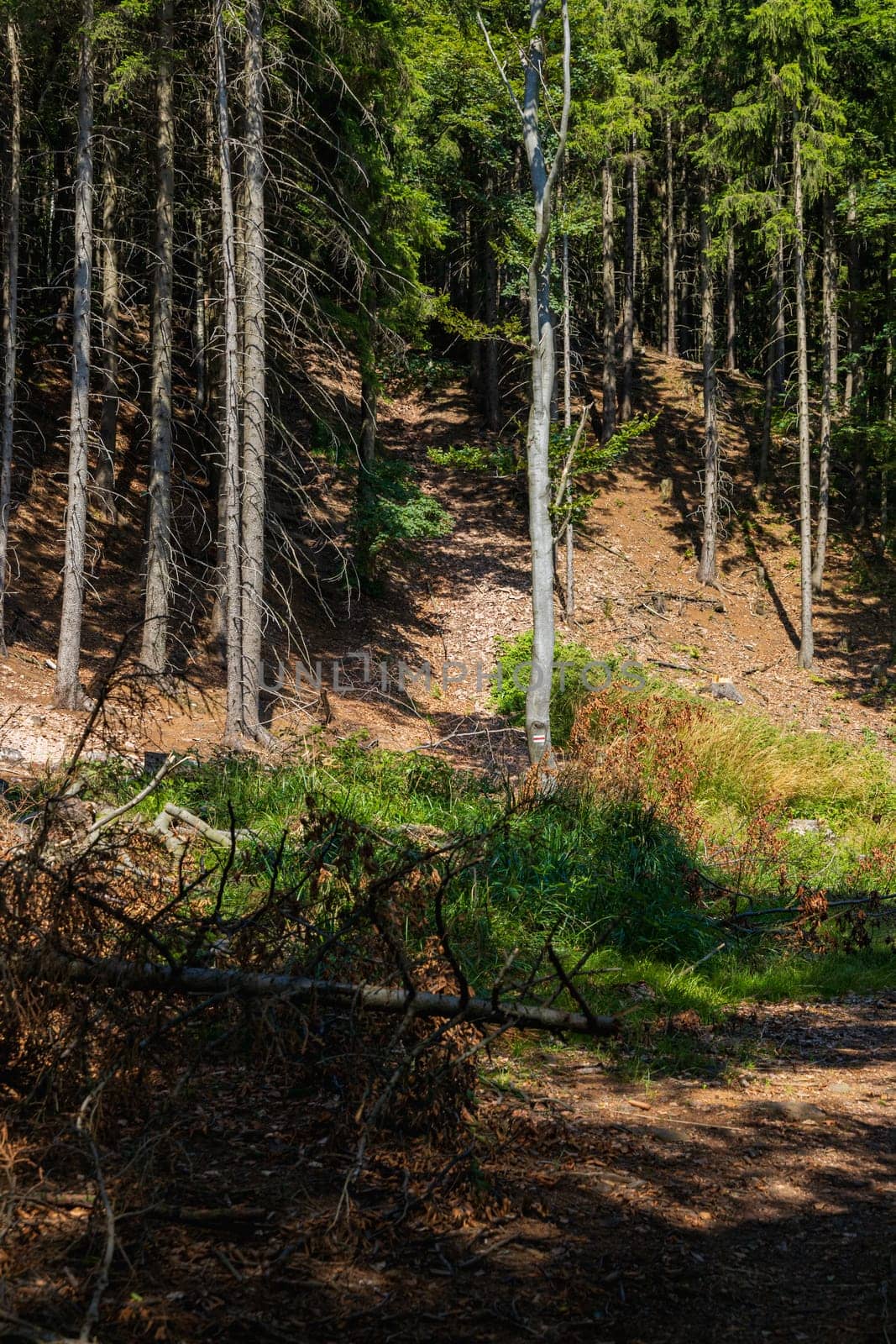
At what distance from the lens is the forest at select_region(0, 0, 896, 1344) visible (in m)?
3.31

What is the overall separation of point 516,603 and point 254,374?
10699 mm

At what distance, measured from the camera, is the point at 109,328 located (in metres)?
16.4

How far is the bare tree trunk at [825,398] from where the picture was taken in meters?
24.0

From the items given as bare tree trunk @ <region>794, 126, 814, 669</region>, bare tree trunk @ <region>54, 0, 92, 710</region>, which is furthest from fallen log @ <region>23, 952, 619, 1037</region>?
bare tree trunk @ <region>794, 126, 814, 669</region>

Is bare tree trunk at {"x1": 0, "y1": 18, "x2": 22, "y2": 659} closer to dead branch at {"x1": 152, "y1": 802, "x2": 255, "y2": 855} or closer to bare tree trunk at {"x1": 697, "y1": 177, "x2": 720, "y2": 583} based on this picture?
dead branch at {"x1": 152, "y1": 802, "x2": 255, "y2": 855}

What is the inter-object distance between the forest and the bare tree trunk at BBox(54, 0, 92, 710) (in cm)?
8

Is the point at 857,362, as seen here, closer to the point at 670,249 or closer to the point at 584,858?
the point at 670,249

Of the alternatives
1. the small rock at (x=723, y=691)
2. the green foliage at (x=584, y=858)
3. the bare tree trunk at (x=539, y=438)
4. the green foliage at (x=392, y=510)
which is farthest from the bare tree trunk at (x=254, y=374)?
the small rock at (x=723, y=691)

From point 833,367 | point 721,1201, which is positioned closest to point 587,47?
point 833,367

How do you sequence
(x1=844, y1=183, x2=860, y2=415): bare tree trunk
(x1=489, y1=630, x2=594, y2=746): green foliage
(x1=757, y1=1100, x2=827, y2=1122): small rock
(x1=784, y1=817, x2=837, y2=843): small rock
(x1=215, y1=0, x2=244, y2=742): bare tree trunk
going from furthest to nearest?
(x1=844, y1=183, x2=860, y2=415): bare tree trunk
(x1=489, y1=630, x2=594, y2=746): green foliage
(x1=215, y1=0, x2=244, y2=742): bare tree trunk
(x1=784, y1=817, x2=837, y2=843): small rock
(x1=757, y1=1100, x2=827, y2=1122): small rock

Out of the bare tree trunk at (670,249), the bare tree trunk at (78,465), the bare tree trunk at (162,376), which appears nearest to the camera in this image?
the bare tree trunk at (78,465)

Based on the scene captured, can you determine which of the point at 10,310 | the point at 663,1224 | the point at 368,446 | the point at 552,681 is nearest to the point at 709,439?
the point at 368,446

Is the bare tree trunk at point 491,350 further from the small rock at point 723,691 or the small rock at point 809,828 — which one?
the small rock at point 809,828

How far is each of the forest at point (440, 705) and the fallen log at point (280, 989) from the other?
22mm
